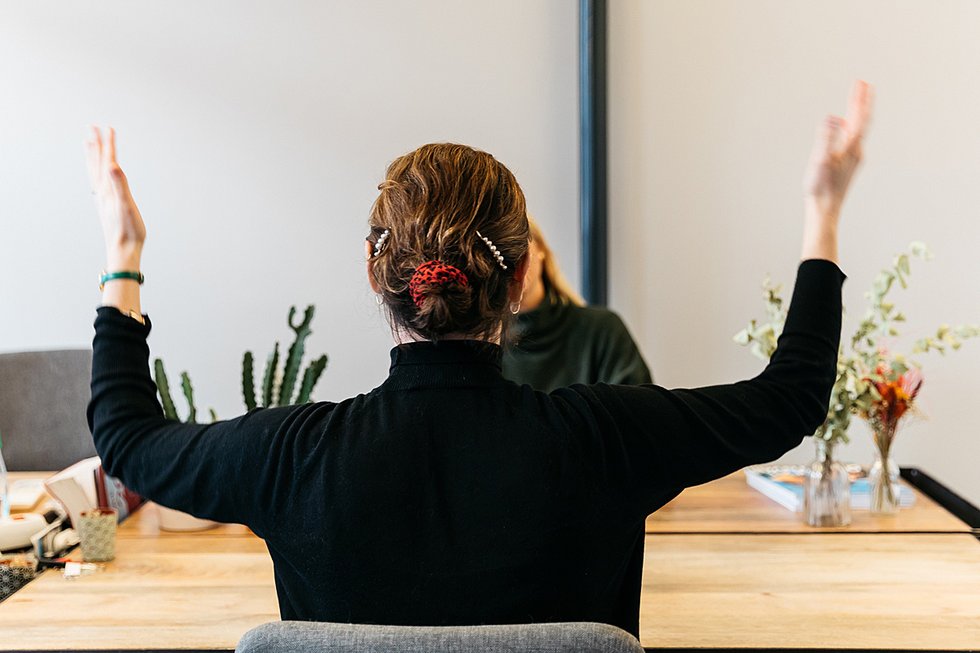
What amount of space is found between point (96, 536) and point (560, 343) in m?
1.26

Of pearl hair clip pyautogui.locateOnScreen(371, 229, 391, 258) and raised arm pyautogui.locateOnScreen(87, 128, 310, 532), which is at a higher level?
pearl hair clip pyautogui.locateOnScreen(371, 229, 391, 258)

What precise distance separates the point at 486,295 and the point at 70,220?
2573mm

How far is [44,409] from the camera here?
106 inches

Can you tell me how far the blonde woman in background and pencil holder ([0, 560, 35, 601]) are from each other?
1.22 m

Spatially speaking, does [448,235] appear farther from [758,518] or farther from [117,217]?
[758,518]

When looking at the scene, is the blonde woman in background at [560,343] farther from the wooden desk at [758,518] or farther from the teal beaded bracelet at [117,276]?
the teal beaded bracelet at [117,276]

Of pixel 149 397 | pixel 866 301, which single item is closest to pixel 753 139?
pixel 866 301

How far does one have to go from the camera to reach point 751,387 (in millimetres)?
1032

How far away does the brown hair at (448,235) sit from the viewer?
102 cm

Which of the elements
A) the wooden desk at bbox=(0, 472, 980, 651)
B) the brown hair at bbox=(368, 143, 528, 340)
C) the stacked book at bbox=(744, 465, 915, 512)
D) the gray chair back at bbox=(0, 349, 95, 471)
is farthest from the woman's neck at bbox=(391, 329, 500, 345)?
the gray chair back at bbox=(0, 349, 95, 471)

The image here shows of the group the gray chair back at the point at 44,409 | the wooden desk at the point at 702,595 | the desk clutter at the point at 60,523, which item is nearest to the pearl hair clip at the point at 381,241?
the wooden desk at the point at 702,595

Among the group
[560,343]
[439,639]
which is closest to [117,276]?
[439,639]

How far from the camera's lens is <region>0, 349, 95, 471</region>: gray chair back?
2.67m

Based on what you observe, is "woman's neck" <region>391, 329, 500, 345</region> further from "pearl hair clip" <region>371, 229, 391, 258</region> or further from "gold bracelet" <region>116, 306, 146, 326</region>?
"gold bracelet" <region>116, 306, 146, 326</region>
